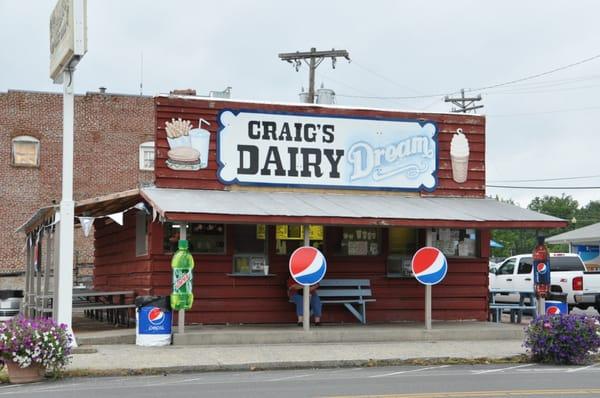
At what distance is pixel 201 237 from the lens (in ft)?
60.2

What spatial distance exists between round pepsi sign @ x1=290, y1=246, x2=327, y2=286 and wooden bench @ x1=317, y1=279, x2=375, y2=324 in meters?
1.84

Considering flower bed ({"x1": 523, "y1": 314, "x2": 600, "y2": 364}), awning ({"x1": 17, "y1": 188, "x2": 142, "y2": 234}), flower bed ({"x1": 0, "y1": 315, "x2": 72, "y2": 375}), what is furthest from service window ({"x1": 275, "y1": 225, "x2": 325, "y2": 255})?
flower bed ({"x1": 0, "y1": 315, "x2": 72, "y2": 375})

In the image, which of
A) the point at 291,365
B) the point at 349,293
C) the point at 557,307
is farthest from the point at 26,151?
the point at 291,365

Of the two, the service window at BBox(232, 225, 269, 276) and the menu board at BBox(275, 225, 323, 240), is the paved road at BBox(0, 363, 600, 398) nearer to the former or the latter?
the service window at BBox(232, 225, 269, 276)

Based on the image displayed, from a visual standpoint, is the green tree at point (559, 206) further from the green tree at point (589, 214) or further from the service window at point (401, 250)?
the service window at point (401, 250)

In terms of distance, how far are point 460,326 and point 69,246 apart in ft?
27.8

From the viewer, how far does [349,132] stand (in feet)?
64.2

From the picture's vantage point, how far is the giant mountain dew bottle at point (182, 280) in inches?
630

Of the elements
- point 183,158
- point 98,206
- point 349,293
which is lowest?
point 349,293

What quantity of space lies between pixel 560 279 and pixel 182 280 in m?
13.5

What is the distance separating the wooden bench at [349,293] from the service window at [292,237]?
2.82ft

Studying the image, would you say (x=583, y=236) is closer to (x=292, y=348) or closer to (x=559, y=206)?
(x=292, y=348)

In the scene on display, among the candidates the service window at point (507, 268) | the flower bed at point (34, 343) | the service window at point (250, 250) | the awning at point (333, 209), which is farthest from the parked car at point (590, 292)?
→ the flower bed at point (34, 343)

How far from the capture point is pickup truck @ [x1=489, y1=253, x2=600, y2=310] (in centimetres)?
2527
